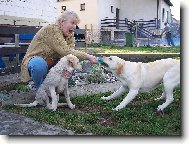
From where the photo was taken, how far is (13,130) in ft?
9.64

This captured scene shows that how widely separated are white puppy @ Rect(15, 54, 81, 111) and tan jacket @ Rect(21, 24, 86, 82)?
0.10 m

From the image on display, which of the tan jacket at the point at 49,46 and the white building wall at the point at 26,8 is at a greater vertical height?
the white building wall at the point at 26,8

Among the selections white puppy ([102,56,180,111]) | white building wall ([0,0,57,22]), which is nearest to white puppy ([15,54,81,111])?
white puppy ([102,56,180,111])

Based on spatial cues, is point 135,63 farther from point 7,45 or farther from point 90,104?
point 7,45

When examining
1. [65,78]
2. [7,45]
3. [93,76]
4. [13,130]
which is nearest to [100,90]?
[93,76]

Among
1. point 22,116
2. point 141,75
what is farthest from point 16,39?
point 141,75

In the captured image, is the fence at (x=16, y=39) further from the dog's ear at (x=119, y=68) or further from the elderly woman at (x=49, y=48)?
the dog's ear at (x=119, y=68)

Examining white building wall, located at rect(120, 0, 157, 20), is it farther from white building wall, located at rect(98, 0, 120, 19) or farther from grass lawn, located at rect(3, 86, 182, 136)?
grass lawn, located at rect(3, 86, 182, 136)

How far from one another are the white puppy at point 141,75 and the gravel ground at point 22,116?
1.42 ft

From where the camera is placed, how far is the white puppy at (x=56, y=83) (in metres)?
3.31

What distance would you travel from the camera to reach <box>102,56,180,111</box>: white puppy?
3205 millimetres

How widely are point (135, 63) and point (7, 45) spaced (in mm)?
1423


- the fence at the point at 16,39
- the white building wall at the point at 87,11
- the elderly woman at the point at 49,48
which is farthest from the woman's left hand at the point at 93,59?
the fence at the point at 16,39

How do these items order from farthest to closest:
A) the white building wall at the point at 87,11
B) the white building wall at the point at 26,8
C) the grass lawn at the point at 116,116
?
the white building wall at the point at 26,8 < the white building wall at the point at 87,11 < the grass lawn at the point at 116,116
